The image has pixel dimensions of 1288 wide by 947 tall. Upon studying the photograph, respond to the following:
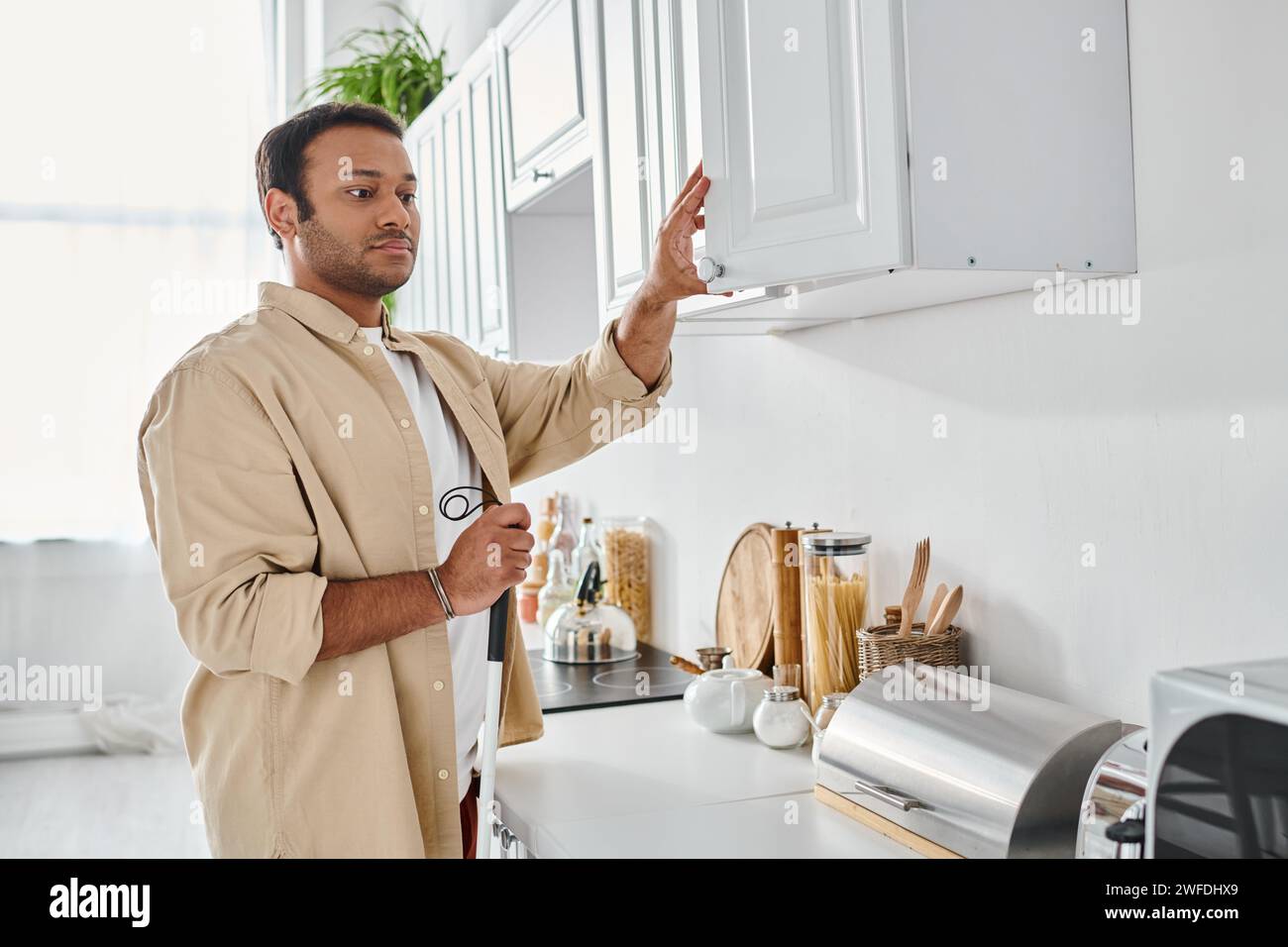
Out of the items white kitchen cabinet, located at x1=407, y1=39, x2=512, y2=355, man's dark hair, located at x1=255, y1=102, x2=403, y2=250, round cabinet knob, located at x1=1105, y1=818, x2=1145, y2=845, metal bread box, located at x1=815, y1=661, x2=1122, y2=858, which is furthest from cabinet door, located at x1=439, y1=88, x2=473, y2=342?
round cabinet knob, located at x1=1105, y1=818, x2=1145, y2=845

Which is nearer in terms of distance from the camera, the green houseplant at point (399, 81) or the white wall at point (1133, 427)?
the white wall at point (1133, 427)

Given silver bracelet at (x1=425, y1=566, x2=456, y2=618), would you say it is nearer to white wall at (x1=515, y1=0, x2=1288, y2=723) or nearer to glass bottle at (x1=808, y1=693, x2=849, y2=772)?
glass bottle at (x1=808, y1=693, x2=849, y2=772)

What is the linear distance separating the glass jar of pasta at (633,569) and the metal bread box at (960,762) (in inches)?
47.8

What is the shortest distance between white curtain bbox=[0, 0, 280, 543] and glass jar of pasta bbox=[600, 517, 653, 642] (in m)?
2.60

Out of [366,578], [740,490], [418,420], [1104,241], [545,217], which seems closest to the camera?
[1104,241]

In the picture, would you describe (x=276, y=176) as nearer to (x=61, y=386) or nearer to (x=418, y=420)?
(x=418, y=420)

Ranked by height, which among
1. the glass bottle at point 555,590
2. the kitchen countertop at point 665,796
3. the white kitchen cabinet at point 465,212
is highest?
the white kitchen cabinet at point 465,212

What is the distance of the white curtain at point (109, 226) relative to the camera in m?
4.44

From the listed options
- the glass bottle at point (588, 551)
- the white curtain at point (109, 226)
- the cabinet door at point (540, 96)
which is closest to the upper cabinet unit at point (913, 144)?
the cabinet door at point (540, 96)

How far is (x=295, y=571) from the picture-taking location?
1394 mm

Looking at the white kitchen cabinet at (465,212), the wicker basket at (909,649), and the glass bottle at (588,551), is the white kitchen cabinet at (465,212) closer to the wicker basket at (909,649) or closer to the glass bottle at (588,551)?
the glass bottle at (588,551)

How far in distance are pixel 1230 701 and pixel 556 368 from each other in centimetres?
127

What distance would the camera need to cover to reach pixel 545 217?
274 cm
